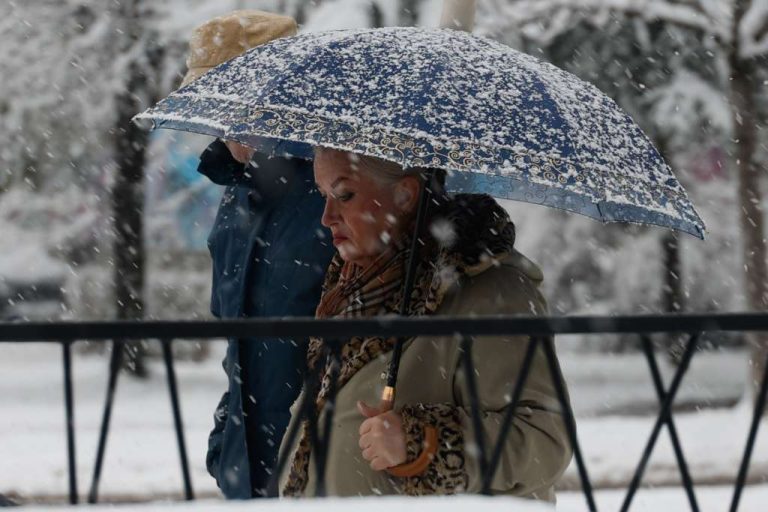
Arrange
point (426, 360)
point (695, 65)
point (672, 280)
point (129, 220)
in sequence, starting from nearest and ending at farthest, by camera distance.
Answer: point (426, 360)
point (695, 65)
point (129, 220)
point (672, 280)

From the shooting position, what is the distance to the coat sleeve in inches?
115

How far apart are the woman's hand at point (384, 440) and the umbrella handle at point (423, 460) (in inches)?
1.3

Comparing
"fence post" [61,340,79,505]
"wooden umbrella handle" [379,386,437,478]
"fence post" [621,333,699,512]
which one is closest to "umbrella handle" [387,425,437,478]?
"wooden umbrella handle" [379,386,437,478]

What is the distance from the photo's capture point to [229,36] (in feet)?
14.7

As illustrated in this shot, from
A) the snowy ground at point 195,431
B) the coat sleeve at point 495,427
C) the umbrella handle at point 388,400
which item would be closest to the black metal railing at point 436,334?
the coat sleeve at point 495,427

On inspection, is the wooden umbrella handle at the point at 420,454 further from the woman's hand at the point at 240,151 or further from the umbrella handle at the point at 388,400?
the woman's hand at the point at 240,151

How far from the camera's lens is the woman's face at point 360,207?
318 cm

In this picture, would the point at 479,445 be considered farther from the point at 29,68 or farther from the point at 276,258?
the point at 29,68

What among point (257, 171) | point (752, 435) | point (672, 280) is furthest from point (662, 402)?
point (672, 280)

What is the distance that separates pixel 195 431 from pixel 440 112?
878 cm

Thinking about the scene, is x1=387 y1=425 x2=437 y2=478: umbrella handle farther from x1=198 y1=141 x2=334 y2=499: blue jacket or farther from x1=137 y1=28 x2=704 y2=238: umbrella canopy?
x1=198 y1=141 x2=334 y2=499: blue jacket

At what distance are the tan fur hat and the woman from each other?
1295 millimetres

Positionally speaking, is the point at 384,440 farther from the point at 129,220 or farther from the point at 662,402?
the point at 129,220

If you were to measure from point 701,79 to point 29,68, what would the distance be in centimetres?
711
